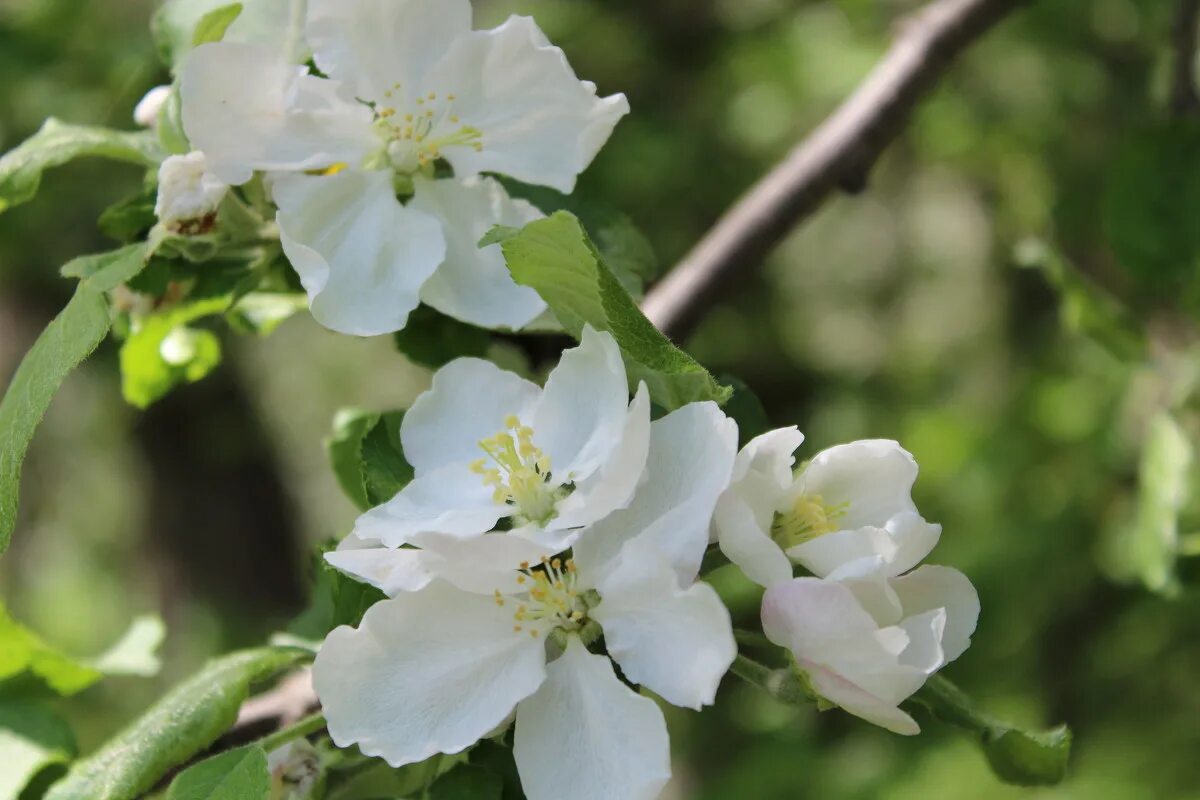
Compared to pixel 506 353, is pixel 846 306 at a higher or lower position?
lower

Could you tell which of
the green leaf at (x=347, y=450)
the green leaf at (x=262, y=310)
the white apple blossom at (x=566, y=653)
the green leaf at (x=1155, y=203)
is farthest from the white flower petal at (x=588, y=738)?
the green leaf at (x=1155, y=203)

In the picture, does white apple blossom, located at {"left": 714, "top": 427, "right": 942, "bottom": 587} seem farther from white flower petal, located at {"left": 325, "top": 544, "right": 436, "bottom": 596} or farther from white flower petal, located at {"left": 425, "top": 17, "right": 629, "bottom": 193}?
white flower petal, located at {"left": 425, "top": 17, "right": 629, "bottom": 193}

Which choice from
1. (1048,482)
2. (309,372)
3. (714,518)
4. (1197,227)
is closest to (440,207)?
(714,518)

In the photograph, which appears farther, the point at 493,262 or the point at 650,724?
the point at 493,262

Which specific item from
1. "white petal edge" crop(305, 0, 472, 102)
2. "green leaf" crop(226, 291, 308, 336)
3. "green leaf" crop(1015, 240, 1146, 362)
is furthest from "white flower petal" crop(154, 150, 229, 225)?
"green leaf" crop(1015, 240, 1146, 362)

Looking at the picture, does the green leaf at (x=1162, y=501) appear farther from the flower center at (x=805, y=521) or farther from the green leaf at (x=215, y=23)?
the green leaf at (x=215, y=23)

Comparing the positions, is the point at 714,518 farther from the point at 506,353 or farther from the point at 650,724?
the point at 506,353
